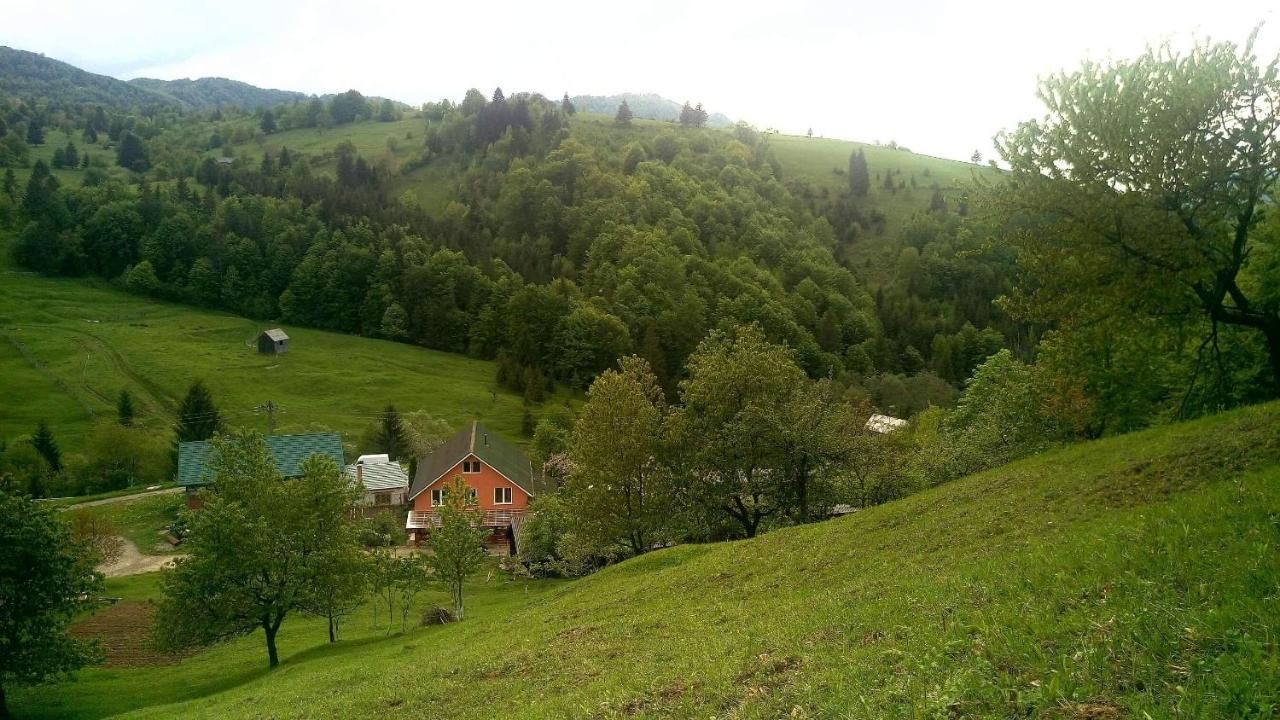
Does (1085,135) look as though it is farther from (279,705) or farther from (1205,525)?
(279,705)

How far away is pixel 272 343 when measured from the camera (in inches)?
4946

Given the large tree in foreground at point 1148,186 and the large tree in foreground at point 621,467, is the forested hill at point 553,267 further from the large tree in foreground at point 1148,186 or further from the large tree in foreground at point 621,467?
the large tree in foreground at point 1148,186

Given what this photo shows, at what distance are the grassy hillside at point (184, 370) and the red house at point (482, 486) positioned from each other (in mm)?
29930

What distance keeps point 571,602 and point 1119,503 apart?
1790 centimetres

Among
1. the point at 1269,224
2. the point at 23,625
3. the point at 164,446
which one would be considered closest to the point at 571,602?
the point at 23,625

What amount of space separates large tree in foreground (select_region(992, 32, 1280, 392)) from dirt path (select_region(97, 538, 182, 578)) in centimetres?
6007

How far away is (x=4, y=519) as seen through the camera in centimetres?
2983

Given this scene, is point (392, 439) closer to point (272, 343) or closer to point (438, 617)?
point (272, 343)

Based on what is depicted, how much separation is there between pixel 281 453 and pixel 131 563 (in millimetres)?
21164

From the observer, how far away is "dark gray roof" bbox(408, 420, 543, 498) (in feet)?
242

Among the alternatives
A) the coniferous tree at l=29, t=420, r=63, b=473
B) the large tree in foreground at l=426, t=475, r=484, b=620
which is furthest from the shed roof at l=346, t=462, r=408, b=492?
the large tree in foreground at l=426, t=475, r=484, b=620

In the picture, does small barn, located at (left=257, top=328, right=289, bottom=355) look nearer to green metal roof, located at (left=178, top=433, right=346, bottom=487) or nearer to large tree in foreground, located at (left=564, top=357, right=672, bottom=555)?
green metal roof, located at (left=178, top=433, right=346, bottom=487)

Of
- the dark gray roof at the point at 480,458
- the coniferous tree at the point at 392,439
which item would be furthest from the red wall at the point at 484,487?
the coniferous tree at the point at 392,439

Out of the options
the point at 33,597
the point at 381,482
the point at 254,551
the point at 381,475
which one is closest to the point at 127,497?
the point at 381,475
